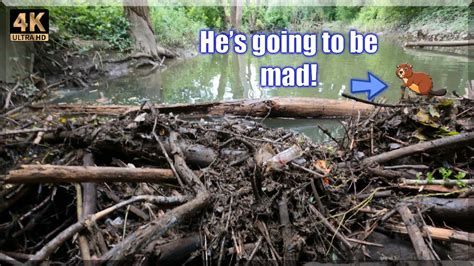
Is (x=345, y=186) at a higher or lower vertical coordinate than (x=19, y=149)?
lower

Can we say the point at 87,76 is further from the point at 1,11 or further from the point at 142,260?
the point at 142,260

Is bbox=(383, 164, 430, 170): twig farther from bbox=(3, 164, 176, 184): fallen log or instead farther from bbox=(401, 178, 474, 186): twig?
bbox=(3, 164, 176, 184): fallen log

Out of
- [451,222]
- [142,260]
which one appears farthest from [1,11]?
[451,222]

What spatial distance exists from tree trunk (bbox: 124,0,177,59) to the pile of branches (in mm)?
7868

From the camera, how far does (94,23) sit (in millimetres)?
8953

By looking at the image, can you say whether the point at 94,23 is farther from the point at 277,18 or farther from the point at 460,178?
the point at 277,18

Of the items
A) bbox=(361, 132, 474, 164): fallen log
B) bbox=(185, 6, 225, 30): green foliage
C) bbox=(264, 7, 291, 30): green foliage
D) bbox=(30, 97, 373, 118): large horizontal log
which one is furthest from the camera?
bbox=(264, 7, 291, 30): green foliage

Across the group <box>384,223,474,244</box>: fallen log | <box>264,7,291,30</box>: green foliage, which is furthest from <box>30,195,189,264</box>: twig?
<box>264,7,291,30</box>: green foliage

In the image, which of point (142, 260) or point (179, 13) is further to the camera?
point (179, 13)

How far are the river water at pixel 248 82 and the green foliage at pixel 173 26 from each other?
3.82 feet

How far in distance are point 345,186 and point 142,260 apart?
132 centimetres

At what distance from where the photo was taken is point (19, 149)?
6.72 ft

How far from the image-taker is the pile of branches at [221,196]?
152 cm

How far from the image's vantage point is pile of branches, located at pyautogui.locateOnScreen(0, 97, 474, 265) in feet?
4.99
